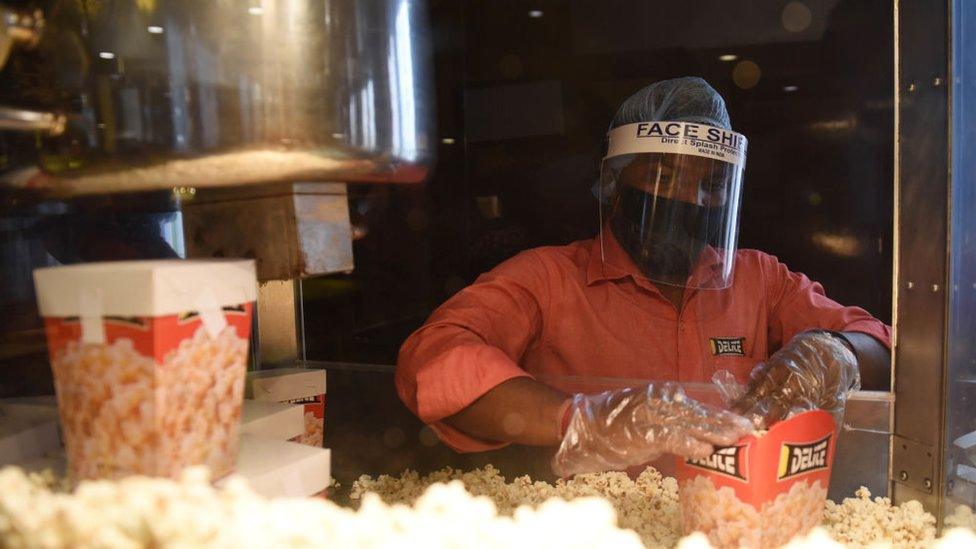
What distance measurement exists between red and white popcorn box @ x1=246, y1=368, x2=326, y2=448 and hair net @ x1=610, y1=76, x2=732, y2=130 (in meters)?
1.28

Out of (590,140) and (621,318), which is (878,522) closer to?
(621,318)

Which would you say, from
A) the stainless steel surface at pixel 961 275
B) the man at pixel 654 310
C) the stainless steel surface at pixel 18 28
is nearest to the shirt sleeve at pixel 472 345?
the man at pixel 654 310

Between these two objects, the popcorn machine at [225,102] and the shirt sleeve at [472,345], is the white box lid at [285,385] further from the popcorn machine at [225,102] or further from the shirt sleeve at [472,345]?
the popcorn machine at [225,102]

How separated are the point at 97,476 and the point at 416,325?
3.11 m

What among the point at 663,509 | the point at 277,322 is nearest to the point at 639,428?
the point at 663,509

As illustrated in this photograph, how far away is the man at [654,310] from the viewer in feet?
5.22

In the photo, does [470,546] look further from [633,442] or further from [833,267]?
[833,267]

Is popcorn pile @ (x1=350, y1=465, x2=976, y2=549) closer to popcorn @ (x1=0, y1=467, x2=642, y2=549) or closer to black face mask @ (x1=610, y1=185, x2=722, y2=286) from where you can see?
popcorn @ (x1=0, y1=467, x2=642, y2=549)

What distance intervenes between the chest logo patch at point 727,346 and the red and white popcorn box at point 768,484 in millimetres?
1231

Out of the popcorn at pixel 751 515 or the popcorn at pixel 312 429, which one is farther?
the popcorn at pixel 312 429

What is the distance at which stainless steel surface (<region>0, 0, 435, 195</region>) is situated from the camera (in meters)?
0.86

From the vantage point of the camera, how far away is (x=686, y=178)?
6.77ft

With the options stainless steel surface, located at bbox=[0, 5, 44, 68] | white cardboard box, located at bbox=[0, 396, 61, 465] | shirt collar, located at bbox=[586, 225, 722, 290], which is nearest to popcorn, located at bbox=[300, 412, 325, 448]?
white cardboard box, located at bbox=[0, 396, 61, 465]

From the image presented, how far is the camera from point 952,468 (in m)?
1.33
